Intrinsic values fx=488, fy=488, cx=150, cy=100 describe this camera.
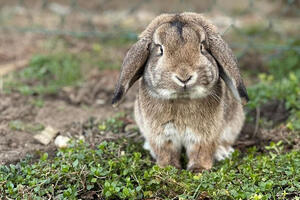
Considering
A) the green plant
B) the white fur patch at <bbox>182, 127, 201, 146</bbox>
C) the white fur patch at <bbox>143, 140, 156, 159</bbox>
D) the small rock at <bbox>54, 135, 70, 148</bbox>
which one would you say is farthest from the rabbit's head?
the green plant

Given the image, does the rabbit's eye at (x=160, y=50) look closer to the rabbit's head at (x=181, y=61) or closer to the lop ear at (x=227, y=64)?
the rabbit's head at (x=181, y=61)

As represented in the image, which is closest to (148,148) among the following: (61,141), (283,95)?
(61,141)

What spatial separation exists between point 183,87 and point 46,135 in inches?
70.4

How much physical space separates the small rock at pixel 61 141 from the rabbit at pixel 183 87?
714 millimetres

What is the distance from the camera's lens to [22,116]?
5.08 meters

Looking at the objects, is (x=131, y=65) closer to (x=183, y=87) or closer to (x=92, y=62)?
(x=183, y=87)

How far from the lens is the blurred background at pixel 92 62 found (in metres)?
5.00

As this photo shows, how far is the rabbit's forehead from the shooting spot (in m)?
3.62

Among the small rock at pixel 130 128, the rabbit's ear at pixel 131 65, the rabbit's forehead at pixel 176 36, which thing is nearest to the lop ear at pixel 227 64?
the rabbit's forehead at pixel 176 36

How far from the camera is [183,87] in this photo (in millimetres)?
3516

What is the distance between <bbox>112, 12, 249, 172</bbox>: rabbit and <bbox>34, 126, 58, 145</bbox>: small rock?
888 millimetres

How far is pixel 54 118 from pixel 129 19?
12.2 ft

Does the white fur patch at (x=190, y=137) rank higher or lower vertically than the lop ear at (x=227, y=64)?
lower

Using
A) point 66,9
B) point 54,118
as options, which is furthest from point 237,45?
point 66,9
